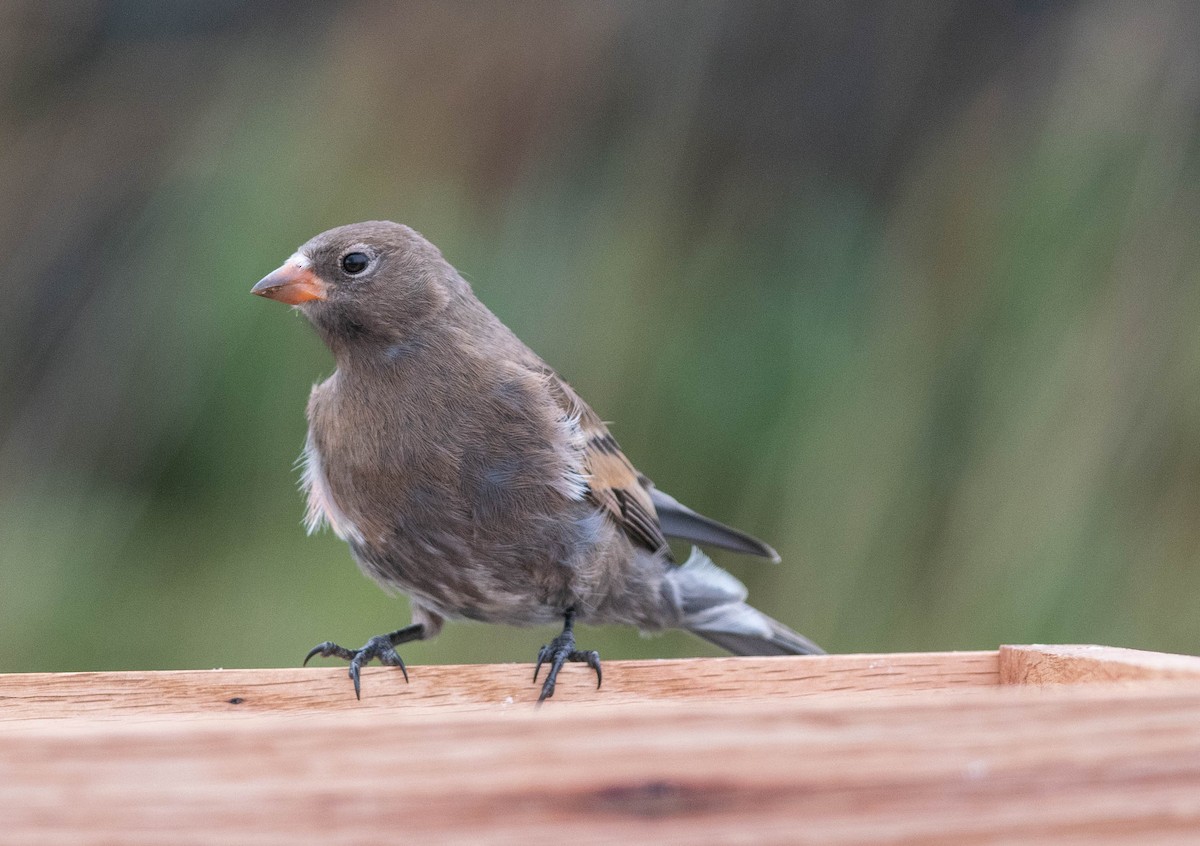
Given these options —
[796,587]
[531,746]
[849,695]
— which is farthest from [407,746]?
[796,587]

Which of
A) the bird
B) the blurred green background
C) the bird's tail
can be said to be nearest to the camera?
the bird

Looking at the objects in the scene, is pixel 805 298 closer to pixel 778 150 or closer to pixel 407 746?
pixel 778 150

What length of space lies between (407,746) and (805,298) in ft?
10.2

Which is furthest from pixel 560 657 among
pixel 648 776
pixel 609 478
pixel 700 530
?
pixel 648 776

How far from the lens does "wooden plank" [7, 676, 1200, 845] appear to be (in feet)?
4.11

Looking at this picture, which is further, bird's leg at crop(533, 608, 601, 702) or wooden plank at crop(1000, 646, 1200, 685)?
bird's leg at crop(533, 608, 601, 702)

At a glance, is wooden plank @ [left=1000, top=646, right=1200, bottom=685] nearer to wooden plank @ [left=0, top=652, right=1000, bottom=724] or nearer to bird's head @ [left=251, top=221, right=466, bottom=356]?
wooden plank @ [left=0, top=652, right=1000, bottom=724]

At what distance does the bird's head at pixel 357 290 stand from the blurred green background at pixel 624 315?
27.7 inches

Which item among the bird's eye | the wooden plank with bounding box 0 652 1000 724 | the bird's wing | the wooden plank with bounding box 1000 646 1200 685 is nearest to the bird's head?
the bird's eye

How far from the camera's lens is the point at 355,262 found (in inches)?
126

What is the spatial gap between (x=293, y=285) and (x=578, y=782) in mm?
2039

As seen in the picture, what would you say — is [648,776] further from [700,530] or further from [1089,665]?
[700,530]

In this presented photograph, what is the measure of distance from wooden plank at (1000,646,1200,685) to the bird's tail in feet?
3.91

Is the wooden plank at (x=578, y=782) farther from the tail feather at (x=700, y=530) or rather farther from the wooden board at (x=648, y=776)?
the tail feather at (x=700, y=530)
